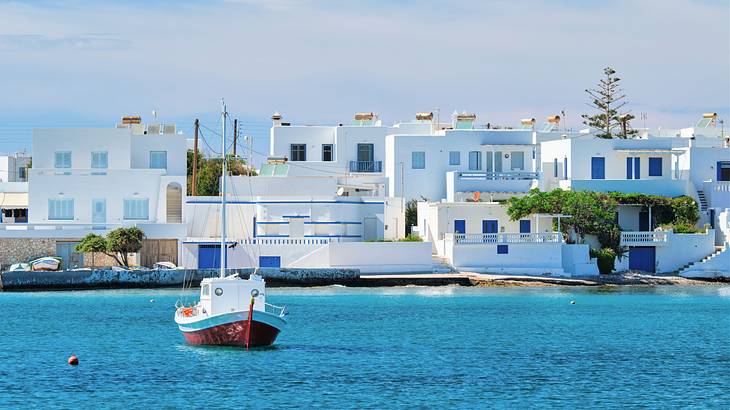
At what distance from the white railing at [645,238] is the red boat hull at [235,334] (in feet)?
114

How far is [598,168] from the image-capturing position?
78.1 meters

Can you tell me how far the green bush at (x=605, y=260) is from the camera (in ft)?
240

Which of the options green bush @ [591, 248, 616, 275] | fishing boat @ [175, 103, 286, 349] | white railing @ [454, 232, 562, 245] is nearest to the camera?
fishing boat @ [175, 103, 286, 349]

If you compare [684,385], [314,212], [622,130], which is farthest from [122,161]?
[684,385]

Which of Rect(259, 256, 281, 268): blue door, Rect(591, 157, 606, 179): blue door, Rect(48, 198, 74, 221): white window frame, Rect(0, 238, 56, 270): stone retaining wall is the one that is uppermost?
Rect(591, 157, 606, 179): blue door

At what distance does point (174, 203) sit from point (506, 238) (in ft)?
64.3

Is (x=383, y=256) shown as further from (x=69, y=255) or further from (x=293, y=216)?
(x=69, y=255)

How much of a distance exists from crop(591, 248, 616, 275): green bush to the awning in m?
34.2

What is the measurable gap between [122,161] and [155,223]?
5.82 meters

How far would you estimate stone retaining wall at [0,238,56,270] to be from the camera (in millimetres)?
70750

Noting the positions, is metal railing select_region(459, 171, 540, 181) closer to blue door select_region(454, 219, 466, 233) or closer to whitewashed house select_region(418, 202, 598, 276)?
whitewashed house select_region(418, 202, 598, 276)

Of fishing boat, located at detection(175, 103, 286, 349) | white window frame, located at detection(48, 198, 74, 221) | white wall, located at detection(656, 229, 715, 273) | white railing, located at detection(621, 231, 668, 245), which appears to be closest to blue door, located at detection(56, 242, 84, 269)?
white window frame, located at detection(48, 198, 74, 221)

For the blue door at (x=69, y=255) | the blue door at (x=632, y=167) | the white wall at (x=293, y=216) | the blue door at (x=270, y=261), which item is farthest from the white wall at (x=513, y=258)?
the blue door at (x=69, y=255)

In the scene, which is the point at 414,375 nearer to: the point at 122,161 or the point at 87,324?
the point at 87,324
